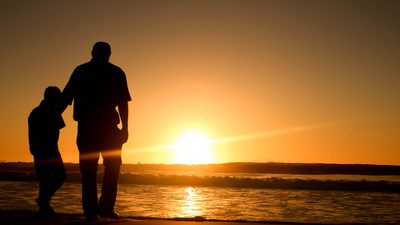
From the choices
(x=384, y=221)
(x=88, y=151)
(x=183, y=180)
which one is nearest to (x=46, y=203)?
(x=88, y=151)

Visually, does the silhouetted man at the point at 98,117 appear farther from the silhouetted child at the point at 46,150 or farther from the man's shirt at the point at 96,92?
the silhouetted child at the point at 46,150

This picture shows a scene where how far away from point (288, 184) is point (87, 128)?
13.6m

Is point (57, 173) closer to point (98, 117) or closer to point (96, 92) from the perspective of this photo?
point (98, 117)

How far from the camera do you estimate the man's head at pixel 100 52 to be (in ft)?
13.4

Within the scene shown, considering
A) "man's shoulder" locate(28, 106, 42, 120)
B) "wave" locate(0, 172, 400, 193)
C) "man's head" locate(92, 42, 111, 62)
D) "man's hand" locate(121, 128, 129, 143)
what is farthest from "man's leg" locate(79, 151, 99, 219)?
"wave" locate(0, 172, 400, 193)

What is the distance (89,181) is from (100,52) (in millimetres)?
1562

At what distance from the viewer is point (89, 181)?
3.84 metres

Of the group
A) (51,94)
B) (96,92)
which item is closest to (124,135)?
(96,92)

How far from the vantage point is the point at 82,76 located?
4.01m

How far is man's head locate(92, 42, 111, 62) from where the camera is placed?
13.4 feet

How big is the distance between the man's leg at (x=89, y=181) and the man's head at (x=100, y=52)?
1167 millimetres

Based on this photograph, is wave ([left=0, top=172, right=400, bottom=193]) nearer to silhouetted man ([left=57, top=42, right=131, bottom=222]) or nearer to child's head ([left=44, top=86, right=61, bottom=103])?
child's head ([left=44, top=86, right=61, bottom=103])

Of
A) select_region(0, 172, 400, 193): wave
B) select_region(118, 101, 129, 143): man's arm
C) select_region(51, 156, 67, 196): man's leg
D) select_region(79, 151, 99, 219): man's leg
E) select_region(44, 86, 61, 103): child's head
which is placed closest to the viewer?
select_region(79, 151, 99, 219): man's leg

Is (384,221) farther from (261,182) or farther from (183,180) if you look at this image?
(183,180)
